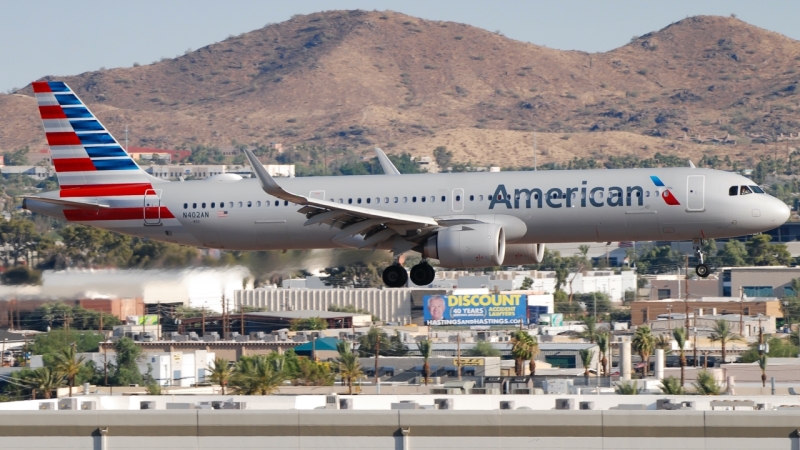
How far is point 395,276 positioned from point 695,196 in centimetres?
1032

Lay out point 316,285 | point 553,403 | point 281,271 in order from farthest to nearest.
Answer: point 316,285, point 281,271, point 553,403

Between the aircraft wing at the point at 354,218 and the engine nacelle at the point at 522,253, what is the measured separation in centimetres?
386

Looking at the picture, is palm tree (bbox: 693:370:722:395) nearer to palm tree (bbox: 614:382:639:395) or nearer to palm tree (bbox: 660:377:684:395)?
palm tree (bbox: 660:377:684:395)

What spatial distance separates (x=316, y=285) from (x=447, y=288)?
46.7 feet

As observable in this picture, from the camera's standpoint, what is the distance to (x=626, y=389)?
201 ft

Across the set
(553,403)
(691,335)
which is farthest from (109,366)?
(553,403)

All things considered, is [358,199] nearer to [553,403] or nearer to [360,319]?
[553,403]

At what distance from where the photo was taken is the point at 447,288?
15200 centimetres

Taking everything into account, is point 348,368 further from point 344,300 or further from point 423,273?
point 344,300

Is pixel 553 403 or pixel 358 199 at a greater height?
pixel 358 199

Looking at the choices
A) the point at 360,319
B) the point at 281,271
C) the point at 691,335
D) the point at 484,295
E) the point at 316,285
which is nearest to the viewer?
the point at 281,271

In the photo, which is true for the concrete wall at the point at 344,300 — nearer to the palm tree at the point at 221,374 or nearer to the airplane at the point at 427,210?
the palm tree at the point at 221,374

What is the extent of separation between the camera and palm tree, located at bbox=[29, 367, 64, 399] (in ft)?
278

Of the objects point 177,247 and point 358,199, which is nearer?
point 358,199
